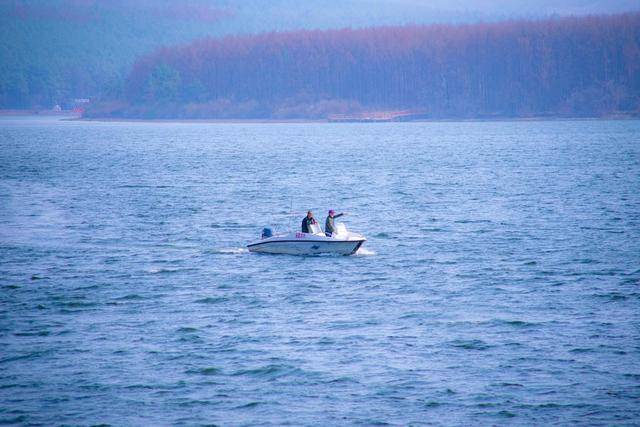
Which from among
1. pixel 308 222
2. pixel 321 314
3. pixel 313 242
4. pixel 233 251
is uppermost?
pixel 308 222

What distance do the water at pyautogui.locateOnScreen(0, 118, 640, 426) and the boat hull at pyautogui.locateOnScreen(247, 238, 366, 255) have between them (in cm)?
46

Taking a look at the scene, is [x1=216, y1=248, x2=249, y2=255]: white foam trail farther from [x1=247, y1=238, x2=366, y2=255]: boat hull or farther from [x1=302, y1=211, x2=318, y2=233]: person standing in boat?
[x1=302, y1=211, x2=318, y2=233]: person standing in boat

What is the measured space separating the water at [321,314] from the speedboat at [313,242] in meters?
Answer: 0.50

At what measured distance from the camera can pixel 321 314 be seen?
2959 cm

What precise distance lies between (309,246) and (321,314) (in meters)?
9.73

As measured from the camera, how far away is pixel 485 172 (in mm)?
92875

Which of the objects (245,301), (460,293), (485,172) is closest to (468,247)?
(460,293)

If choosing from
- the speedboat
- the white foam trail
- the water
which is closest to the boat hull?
the speedboat

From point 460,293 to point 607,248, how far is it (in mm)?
12283

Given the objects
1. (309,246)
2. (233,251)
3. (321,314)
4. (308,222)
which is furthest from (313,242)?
(321,314)

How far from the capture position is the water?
71.9 feet

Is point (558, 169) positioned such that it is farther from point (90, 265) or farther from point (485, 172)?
point (90, 265)

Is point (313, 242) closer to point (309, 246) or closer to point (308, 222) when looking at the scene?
point (309, 246)

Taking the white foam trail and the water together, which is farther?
the white foam trail
